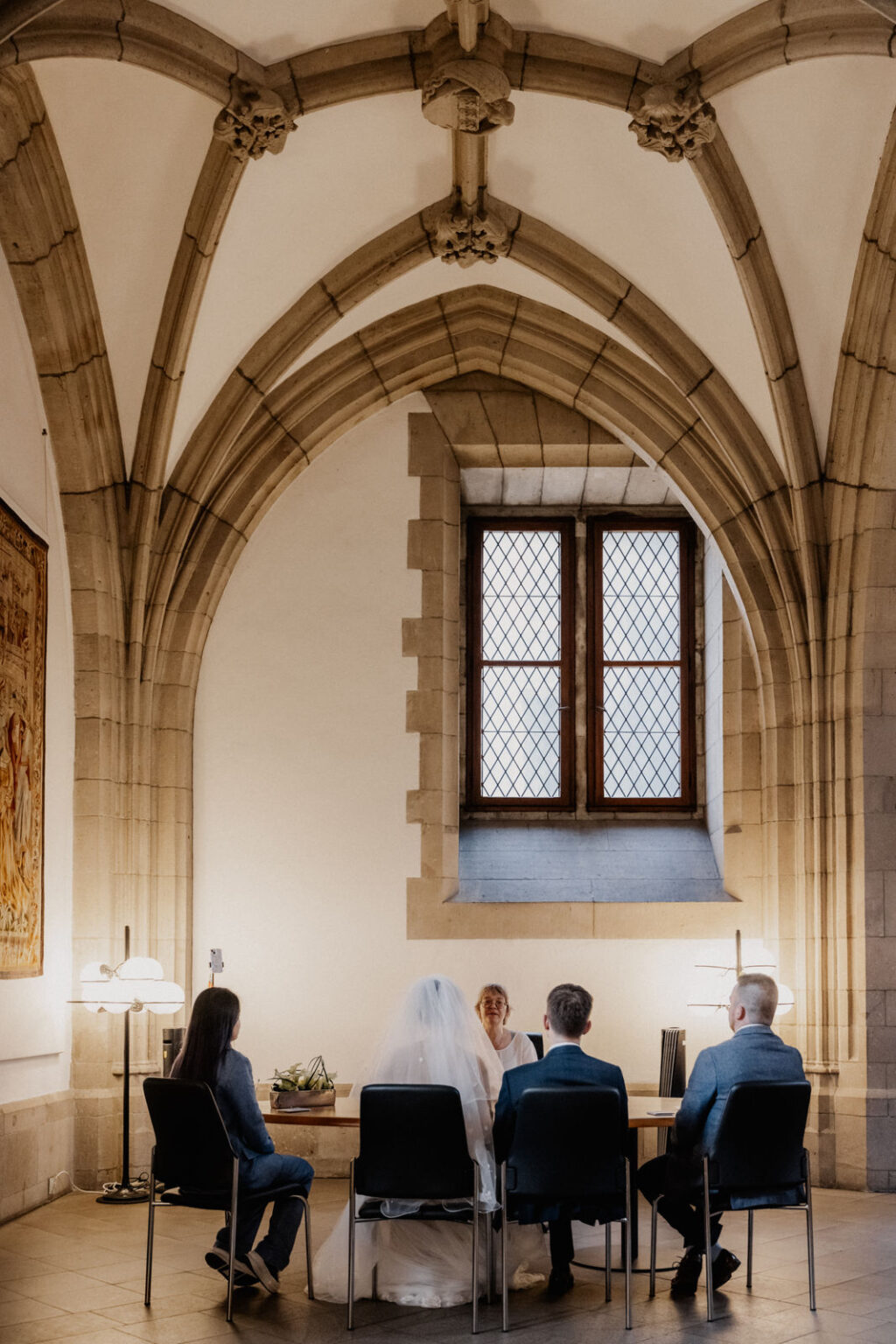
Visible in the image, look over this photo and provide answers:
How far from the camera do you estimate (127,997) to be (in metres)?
6.88

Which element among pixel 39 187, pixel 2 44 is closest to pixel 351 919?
pixel 39 187

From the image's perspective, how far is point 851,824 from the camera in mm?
7633

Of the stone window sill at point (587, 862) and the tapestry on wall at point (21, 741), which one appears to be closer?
the tapestry on wall at point (21, 741)

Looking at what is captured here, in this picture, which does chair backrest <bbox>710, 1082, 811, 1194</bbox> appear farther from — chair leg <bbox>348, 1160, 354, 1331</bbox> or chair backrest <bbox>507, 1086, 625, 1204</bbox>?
chair leg <bbox>348, 1160, 354, 1331</bbox>

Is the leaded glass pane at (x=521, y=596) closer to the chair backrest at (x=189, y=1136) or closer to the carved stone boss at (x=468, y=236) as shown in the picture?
the carved stone boss at (x=468, y=236)

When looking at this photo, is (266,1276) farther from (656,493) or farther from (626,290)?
(656,493)

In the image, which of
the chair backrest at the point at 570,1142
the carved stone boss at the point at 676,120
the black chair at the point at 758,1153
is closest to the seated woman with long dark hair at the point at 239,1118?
the chair backrest at the point at 570,1142

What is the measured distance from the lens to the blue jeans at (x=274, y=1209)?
478 centimetres

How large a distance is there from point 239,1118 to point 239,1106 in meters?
0.04

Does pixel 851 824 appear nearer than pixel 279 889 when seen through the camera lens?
Yes

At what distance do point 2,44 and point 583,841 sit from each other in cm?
549

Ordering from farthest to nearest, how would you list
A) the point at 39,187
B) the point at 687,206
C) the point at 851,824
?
1. the point at 851,824
2. the point at 687,206
3. the point at 39,187

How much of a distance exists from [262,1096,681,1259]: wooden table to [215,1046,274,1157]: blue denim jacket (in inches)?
12.6

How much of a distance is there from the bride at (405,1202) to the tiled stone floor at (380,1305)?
10 cm
